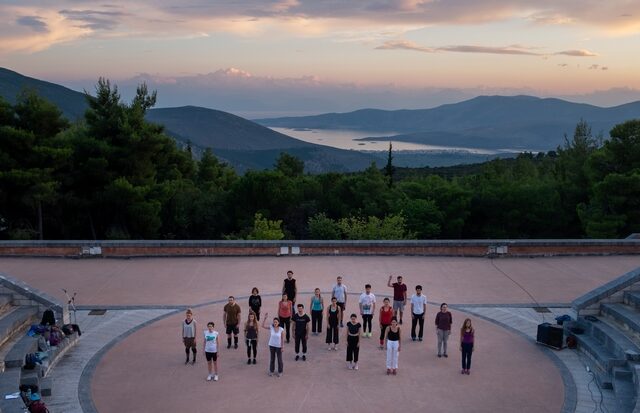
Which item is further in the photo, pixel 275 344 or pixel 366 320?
pixel 366 320

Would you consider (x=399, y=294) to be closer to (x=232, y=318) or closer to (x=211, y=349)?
(x=232, y=318)

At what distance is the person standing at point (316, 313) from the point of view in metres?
15.0

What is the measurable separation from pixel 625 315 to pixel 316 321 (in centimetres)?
705

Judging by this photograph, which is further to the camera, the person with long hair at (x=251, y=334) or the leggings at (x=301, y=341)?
the leggings at (x=301, y=341)

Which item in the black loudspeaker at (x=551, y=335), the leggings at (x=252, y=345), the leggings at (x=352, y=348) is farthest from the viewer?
the black loudspeaker at (x=551, y=335)

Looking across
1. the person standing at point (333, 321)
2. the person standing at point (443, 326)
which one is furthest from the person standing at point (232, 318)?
the person standing at point (443, 326)

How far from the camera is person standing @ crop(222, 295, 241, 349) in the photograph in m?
14.0

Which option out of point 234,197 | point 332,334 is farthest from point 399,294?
point 234,197

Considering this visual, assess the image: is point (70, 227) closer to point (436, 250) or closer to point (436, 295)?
point (436, 250)

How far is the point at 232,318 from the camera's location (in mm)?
14102

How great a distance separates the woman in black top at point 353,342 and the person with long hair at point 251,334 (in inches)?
73.5

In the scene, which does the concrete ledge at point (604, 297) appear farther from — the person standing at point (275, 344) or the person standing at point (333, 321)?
the person standing at point (275, 344)

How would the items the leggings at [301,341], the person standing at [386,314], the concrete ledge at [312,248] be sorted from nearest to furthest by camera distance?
the leggings at [301,341] → the person standing at [386,314] → the concrete ledge at [312,248]

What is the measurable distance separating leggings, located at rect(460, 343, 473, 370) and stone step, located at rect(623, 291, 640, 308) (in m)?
5.04
